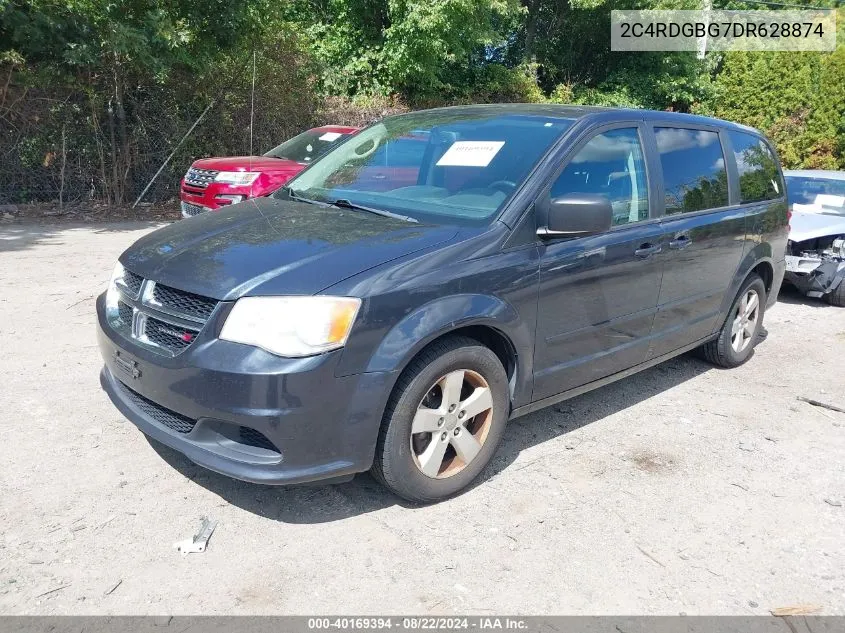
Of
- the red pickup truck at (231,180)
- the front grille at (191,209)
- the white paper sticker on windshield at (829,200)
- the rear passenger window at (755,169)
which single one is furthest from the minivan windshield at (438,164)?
the white paper sticker on windshield at (829,200)

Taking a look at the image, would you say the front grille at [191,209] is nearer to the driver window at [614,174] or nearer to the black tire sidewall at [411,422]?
the driver window at [614,174]

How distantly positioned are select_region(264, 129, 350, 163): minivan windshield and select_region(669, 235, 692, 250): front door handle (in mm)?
6895

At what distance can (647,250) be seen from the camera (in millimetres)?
4066

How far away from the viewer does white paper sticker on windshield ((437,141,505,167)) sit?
3762 mm

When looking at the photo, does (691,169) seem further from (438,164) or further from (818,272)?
(818,272)

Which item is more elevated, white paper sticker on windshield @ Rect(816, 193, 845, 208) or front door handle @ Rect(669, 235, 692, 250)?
white paper sticker on windshield @ Rect(816, 193, 845, 208)

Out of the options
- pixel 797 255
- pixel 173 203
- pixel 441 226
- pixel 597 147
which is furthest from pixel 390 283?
pixel 173 203

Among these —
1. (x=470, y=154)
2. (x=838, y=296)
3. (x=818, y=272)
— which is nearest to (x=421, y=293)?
(x=470, y=154)

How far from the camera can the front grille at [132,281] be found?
3244mm

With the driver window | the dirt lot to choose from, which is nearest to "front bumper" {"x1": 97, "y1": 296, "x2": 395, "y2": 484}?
the dirt lot

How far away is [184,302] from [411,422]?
1073mm

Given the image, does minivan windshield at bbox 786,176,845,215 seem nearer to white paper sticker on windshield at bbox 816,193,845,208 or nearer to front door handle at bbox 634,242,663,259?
white paper sticker on windshield at bbox 816,193,845,208

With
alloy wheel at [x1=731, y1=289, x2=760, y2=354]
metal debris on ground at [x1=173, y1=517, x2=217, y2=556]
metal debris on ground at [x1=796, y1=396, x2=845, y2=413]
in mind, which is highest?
alloy wheel at [x1=731, y1=289, x2=760, y2=354]

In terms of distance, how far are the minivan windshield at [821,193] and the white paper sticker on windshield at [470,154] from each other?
5.85m
